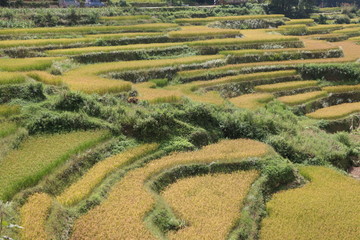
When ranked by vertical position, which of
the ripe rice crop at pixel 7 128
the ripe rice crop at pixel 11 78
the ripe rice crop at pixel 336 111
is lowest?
the ripe rice crop at pixel 336 111

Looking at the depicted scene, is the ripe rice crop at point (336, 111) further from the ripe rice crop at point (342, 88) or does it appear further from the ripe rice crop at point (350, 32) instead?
the ripe rice crop at point (350, 32)

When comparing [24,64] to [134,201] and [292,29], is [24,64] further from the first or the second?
[292,29]

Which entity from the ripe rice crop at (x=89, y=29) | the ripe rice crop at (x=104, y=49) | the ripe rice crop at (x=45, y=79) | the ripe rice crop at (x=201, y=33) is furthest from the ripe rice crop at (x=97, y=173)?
the ripe rice crop at (x=201, y=33)

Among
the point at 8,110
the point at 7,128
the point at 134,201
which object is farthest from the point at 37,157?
the point at 134,201

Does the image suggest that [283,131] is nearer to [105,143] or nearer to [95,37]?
[105,143]

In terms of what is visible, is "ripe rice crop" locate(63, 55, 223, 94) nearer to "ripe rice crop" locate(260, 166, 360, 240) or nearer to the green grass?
"ripe rice crop" locate(260, 166, 360, 240)

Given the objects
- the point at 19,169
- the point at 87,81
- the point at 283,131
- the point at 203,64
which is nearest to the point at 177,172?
the point at 19,169
